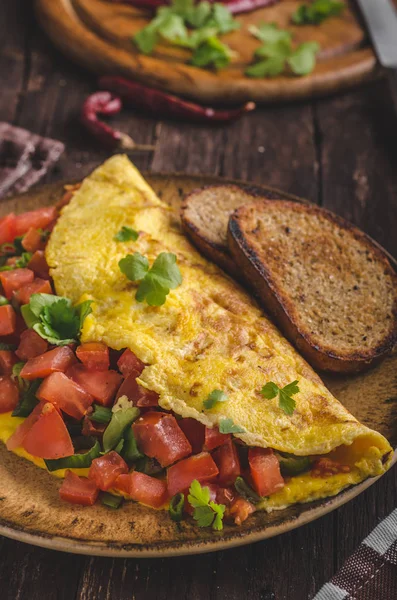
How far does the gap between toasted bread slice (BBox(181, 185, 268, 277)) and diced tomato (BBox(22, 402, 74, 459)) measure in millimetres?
1426

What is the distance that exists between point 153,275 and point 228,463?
1.07m

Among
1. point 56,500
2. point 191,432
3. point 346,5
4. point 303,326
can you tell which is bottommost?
point 56,500

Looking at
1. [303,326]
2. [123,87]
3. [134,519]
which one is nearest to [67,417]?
[134,519]

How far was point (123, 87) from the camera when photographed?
7312 millimetres

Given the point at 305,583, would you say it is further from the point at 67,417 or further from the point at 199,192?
the point at 199,192

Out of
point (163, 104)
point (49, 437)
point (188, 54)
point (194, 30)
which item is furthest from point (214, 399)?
point (194, 30)

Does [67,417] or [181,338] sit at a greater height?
[181,338]

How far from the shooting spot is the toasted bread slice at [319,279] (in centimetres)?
430

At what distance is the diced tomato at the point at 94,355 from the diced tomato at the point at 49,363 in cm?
10

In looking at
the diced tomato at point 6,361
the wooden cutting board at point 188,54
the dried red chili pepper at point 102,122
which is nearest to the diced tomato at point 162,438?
the diced tomato at point 6,361

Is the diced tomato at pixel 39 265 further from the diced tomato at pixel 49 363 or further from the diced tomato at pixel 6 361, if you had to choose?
the diced tomato at pixel 49 363

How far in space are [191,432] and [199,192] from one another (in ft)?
6.07

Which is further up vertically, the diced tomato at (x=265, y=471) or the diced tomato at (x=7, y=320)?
the diced tomato at (x=265, y=471)

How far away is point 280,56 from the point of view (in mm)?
7336
